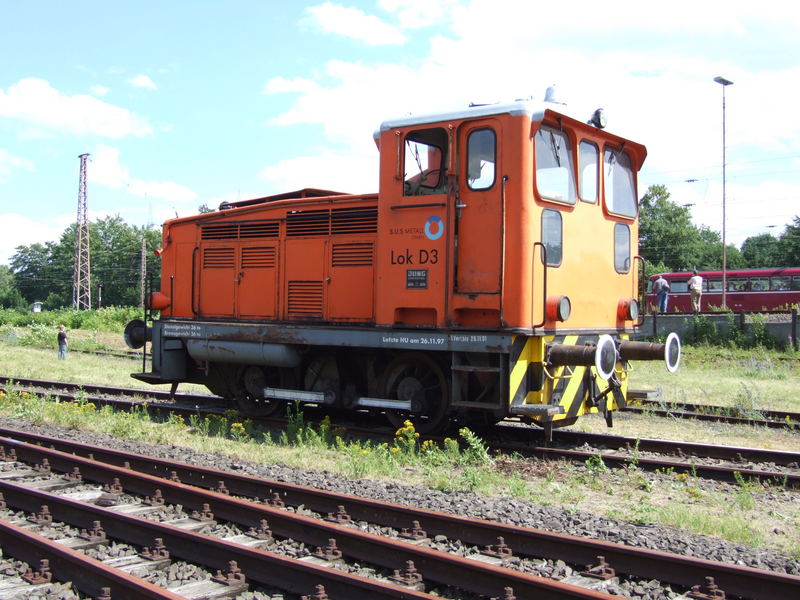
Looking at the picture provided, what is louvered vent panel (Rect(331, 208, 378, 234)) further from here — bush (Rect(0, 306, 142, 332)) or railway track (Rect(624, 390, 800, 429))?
bush (Rect(0, 306, 142, 332))

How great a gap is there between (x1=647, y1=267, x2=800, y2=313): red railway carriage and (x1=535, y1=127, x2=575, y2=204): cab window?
84.0 feet

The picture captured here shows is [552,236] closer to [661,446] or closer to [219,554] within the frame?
[661,446]

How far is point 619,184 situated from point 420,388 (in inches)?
145

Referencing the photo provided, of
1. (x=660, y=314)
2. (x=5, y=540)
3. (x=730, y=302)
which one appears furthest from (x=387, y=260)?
(x=730, y=302)

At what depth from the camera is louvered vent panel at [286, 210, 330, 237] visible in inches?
393

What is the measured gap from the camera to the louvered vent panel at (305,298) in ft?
32.8

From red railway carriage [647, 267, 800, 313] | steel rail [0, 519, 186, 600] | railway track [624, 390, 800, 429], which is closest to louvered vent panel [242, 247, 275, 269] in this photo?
railway track [624, 390, 800, 429]

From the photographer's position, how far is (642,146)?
9.84m

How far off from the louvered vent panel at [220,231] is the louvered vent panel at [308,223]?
1111 mm

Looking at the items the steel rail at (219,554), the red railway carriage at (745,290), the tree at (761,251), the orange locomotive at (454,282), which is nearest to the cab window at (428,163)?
the orange locomotive at (454,282)

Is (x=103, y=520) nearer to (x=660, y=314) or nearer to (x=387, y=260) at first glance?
(x=387, y=260)

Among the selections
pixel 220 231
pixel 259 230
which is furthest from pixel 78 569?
pixel 220 231

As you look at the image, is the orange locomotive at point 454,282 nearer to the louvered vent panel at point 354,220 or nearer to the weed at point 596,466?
the louvered vent panel at point 354,220

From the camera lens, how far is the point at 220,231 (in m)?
11.3
